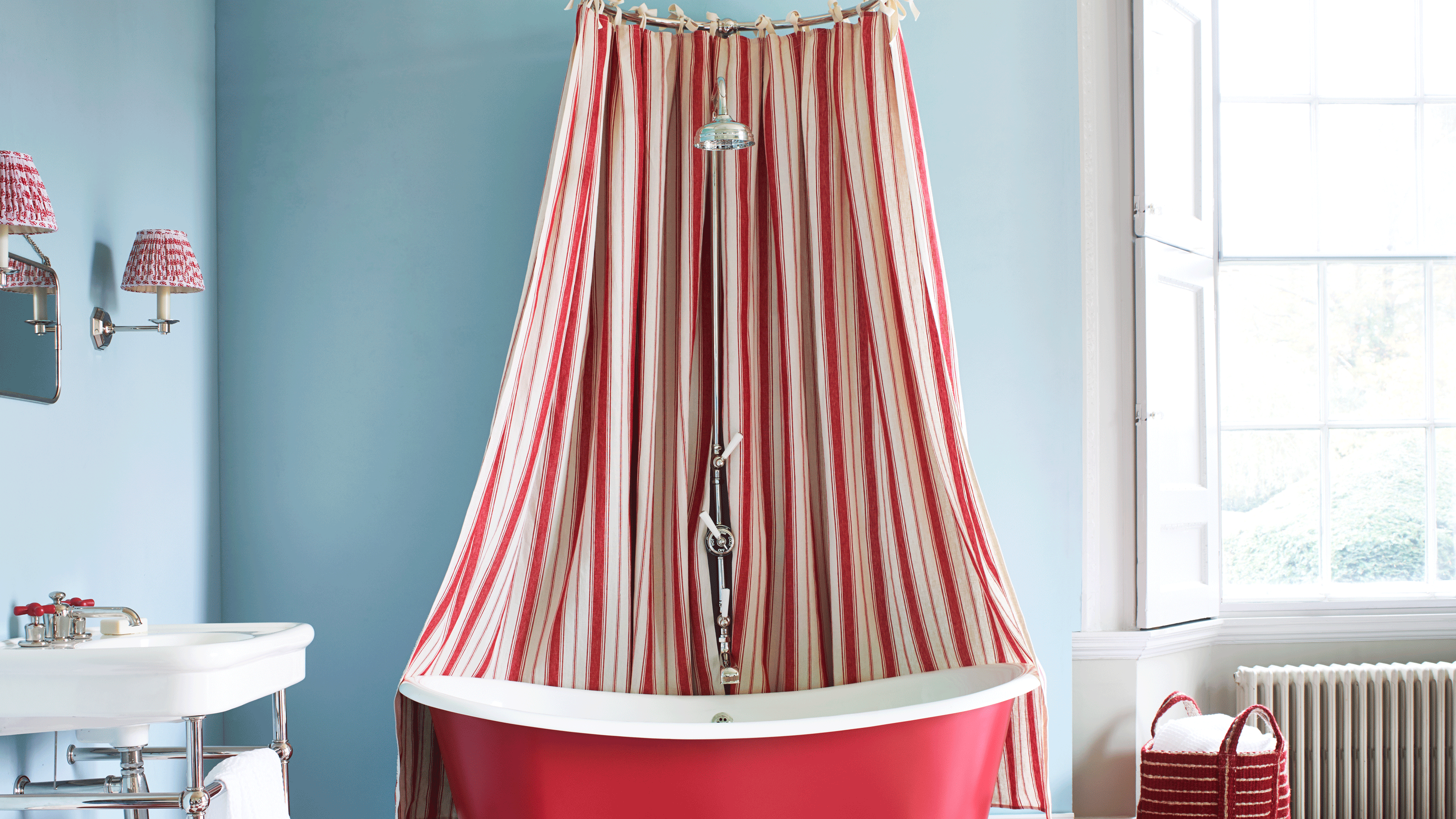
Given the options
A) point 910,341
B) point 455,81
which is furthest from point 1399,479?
point 455,81

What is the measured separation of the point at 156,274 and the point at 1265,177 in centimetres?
322

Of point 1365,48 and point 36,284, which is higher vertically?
point 1365,48

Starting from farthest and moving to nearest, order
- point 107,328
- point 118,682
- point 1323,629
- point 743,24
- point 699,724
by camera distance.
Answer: point 1323,629 < point 743,24 < point 107,328 < point 699,724 < point 118,682

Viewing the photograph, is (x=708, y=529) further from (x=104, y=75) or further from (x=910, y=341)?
(x=104, y=75)

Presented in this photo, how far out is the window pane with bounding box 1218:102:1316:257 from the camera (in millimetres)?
3070

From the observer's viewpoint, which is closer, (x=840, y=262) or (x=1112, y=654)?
(x=840, y=262)

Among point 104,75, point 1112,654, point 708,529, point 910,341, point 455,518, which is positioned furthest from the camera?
point 1112,654

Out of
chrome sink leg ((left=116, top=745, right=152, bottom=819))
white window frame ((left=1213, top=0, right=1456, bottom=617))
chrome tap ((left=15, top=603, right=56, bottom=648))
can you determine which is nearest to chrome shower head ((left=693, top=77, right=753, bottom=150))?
chrome tap ((left=15, top=603, right=56, bottom=648))

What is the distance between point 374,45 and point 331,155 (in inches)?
12.7

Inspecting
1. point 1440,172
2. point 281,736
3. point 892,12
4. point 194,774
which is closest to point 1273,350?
point 1440,172

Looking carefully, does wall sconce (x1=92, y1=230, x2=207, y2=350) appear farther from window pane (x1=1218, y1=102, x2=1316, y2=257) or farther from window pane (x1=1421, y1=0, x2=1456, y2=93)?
window pane (x1=1421, y1=0, x2=1456, y2=93)

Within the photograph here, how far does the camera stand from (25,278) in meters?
1.71

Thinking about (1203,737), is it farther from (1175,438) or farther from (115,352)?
(115,352)

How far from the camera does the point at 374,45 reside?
2.56 metres
